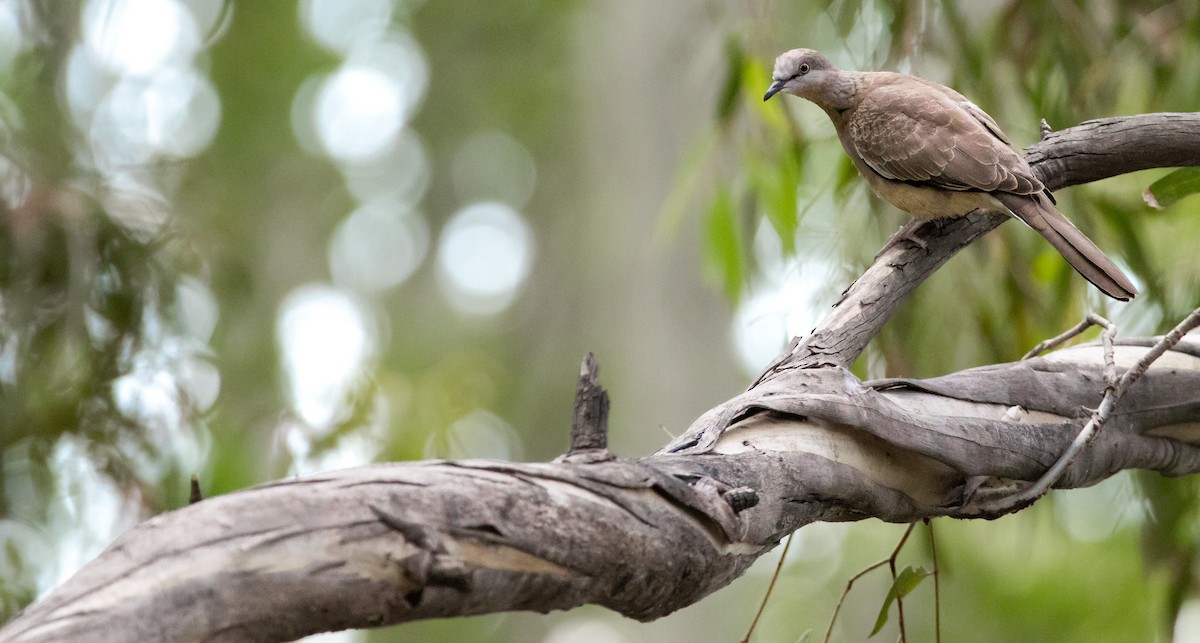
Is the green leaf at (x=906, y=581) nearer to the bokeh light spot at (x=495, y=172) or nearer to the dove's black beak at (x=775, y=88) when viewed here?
the dove's black beak at (x=775, y=88)

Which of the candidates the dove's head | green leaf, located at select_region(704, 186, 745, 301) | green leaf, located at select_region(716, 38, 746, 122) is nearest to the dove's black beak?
the dove's head

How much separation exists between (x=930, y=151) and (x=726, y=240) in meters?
0.61

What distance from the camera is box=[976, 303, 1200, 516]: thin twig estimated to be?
1.28m

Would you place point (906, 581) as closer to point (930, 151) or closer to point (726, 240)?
point (930, 151)

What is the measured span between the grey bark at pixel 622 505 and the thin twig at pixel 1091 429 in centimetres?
3

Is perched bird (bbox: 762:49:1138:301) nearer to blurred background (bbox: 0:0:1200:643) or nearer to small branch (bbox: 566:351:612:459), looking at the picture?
blurred background (bbox: 0:0:1200:643)

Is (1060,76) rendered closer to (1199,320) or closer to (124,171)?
(1199,320)

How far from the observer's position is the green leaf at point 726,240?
2.52 metres

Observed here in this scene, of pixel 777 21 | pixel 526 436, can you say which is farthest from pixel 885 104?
pixel 526 436

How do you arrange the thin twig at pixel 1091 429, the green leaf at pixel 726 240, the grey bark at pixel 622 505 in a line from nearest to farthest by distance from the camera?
1. the grey bark at pixel 622 505
2. the thin twig at pixel 1091 429
3. the green leaf at pixel 726 240

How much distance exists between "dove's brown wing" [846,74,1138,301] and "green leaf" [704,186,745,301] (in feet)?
1.23

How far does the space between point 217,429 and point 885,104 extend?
1945 mm

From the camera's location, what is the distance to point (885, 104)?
2240 mm

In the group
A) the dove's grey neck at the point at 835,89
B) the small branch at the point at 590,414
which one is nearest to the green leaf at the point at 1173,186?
the dove's grey neck at the point at 835,89
